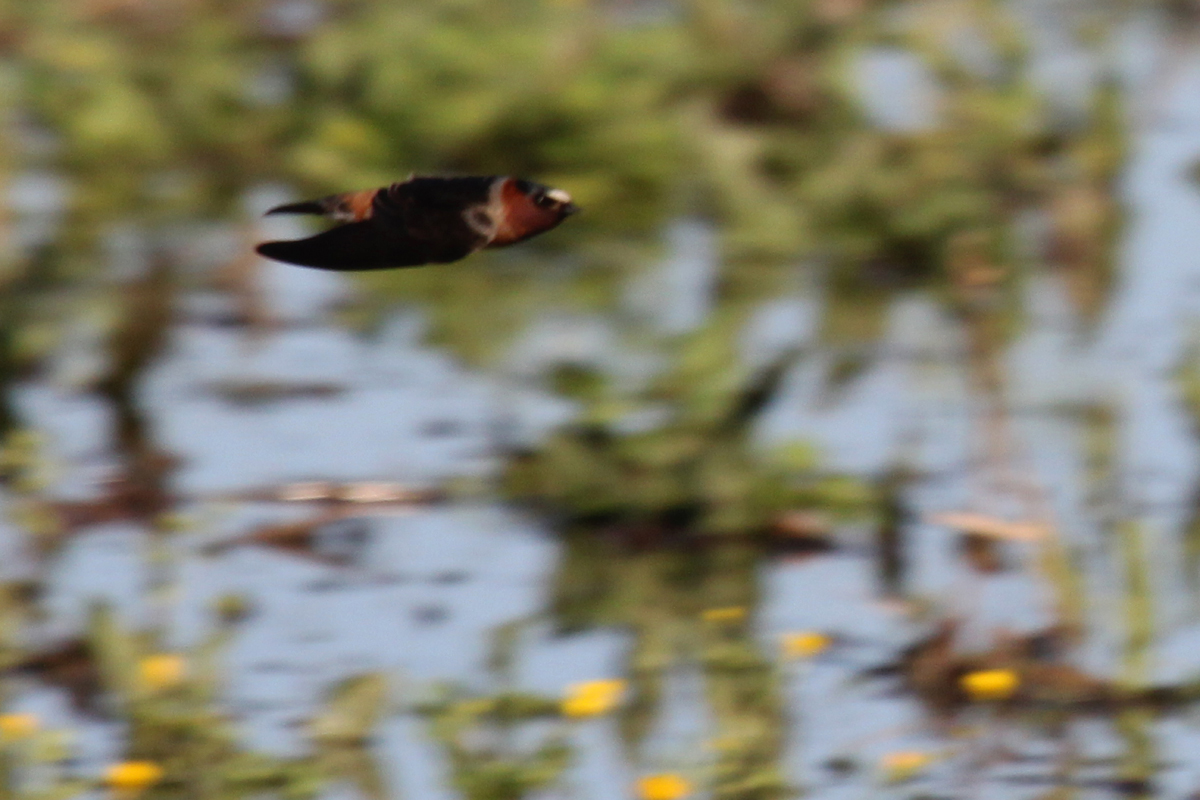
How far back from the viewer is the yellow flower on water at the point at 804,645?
3881mm

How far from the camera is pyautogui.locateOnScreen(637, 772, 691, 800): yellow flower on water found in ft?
11.2

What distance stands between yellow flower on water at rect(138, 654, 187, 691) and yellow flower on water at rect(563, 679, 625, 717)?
513mm

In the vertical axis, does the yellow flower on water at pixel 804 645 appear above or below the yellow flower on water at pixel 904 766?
above

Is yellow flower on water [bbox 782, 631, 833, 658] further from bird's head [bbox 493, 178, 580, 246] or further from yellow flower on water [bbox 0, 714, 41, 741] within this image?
bird's head [bbox 493, 178, 580, 246]

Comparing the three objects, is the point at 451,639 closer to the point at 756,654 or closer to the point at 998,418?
the point at 756,654

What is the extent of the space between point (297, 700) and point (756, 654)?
0.66 metres

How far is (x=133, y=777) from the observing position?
3438 millimetres

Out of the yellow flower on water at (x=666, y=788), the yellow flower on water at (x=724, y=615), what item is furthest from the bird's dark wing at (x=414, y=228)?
the yellow flower on water at (x=724, y=615)

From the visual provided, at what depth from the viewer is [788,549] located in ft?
14.7

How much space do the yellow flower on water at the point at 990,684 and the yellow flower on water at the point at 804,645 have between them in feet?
0.70

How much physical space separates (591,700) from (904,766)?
0.43m

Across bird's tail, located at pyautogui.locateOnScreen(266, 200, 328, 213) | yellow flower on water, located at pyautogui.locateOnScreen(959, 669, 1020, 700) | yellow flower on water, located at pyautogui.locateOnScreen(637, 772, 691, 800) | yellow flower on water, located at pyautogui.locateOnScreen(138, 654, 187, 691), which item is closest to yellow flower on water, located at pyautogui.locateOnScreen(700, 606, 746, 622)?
yellow flower on water, located at pyautogui.locateOnScreen(959, 669, 1020, 700)

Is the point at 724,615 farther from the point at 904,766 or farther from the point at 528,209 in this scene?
the point at 528,209

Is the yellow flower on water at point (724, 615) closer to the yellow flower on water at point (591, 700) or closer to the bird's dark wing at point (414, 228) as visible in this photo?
the yellow flower on water at point (591, 700)
